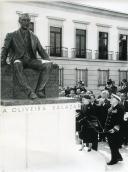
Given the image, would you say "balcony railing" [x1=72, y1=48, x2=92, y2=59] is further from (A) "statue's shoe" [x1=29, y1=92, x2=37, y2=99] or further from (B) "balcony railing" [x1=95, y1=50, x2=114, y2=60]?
(A) "statue's shoe" [x1=29, y1=92, x2=37, y2=99]

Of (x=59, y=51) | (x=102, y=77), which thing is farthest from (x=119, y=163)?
(x=102, y=77)

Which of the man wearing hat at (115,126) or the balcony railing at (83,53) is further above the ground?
the balcony railing at (83,53)

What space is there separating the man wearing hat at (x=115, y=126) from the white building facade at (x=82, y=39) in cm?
924

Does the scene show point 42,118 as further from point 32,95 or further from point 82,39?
point 82,39

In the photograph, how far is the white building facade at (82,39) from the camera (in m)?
14.9

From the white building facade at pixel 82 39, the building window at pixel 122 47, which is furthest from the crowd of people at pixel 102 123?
the building window at pixel 122 47

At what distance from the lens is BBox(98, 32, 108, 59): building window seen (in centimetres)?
1712

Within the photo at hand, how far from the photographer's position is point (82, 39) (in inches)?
652

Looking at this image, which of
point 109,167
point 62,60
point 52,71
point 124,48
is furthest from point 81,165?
point 124,48

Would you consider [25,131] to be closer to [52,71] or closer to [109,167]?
[52,71]

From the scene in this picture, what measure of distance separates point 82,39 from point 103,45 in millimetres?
1345

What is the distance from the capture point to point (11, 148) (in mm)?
4277

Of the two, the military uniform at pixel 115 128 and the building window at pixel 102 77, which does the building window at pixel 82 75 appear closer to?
the building window at pixel 102 77

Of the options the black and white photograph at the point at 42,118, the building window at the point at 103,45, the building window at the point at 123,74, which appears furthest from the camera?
the building window at the point at 123,74
